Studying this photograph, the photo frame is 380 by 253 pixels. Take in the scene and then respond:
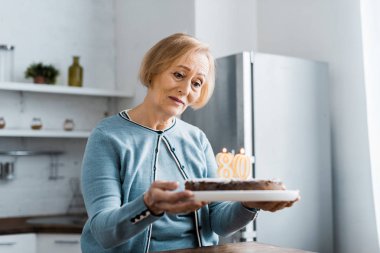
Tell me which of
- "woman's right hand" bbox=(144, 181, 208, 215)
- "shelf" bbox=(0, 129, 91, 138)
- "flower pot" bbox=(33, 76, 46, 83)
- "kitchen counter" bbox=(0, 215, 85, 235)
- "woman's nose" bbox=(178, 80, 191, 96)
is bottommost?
"kitchen counter" bbox=(0, 215, 85, 235)

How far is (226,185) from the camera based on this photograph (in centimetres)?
131

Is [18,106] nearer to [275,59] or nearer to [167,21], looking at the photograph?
[167,21]

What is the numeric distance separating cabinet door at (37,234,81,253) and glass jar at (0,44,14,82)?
114cm

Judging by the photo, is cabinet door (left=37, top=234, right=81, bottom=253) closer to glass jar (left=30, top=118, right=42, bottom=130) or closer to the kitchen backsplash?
the kitchen backsplash

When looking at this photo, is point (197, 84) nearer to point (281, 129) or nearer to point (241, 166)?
point (241, 166)

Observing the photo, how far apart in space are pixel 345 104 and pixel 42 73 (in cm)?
200

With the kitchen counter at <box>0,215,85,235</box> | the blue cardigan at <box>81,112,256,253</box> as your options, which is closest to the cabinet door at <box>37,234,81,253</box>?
the kitchen counter at <box>0,215,85,235</box>

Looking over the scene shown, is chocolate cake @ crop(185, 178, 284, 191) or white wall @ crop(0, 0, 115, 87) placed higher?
white wall @ crop(0, 0, 115, 87)

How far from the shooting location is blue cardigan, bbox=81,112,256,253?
1.34m

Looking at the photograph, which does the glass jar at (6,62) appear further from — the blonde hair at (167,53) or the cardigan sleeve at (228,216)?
the cardigan sleeve at (228,216)

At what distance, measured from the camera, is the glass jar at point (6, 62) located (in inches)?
148

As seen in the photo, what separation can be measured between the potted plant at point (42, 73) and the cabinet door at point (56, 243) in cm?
109

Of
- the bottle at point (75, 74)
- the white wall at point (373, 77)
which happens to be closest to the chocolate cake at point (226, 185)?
the white wall at point (373, 77)

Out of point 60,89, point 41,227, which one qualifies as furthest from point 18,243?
point 60,89
